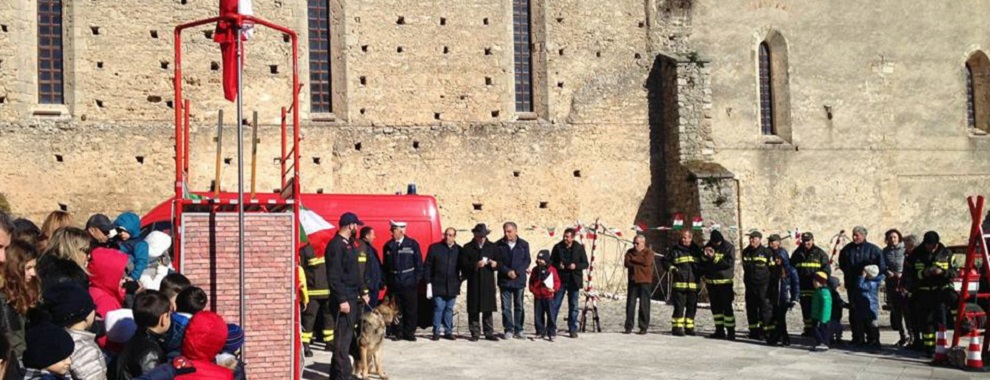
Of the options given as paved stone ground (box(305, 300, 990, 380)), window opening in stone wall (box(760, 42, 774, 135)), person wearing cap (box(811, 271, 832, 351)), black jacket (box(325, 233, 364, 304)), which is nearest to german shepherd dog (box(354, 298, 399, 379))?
black jacket (box(325, 233, 364, 304))

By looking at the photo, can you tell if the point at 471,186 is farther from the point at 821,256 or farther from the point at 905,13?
the point at 905,13

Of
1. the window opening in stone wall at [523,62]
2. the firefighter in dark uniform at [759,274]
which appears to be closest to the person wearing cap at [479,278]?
the firefighter in dark uniform at [759,274]

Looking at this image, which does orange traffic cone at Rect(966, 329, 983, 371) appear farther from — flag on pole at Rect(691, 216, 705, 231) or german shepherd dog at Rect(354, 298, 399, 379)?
flag on pole at Rect(691, 216, 705, 231)

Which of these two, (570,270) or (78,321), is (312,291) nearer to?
(570,270)

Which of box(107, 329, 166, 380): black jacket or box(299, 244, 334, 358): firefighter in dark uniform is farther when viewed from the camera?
box(299, 244, 334, 358): firefighter in dark uniform

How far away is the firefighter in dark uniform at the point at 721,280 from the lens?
44.9 feet

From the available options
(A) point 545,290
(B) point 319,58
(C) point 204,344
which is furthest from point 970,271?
(B) point 319,58

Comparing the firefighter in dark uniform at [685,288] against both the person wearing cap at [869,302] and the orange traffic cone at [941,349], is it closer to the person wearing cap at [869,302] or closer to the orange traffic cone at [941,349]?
the person wearing cap at [869,302]

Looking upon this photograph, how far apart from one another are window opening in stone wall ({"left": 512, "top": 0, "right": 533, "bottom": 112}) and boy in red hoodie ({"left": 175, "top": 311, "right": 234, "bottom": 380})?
15.9m

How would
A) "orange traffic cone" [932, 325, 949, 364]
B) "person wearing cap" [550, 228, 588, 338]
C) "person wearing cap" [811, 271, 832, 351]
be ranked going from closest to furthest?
"orange traffic cone" [932, 325, 949, 364], "person wearing cap" [811, 271, 832, 351], "person wearing cap" [550, 228, 588, 338]

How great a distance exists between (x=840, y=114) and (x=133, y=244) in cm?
1741

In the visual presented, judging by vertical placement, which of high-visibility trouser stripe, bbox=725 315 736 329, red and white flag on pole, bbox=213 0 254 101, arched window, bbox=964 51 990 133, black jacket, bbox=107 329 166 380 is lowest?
high-visibility trouser stripe, bbox=725 315 736 329

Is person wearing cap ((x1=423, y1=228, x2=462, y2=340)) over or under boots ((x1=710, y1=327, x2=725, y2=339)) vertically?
over

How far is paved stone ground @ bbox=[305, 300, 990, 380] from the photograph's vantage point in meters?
10.6
